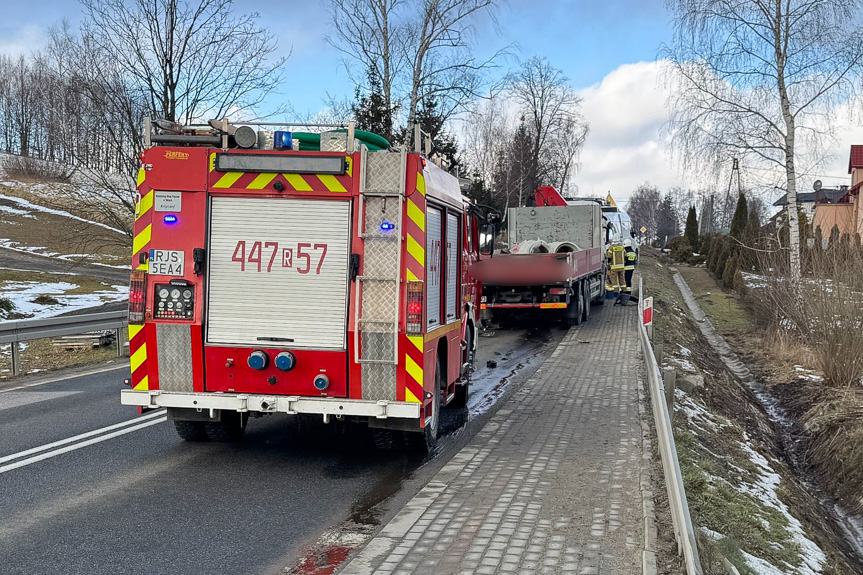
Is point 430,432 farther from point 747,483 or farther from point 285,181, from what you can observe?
point 747,483

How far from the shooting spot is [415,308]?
6.64 metres

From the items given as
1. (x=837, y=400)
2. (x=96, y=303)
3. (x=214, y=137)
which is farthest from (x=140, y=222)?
(x=96, y=303)

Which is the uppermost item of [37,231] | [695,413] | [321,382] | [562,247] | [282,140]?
[37,231]

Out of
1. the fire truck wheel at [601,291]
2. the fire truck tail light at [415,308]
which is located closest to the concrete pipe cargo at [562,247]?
the fire truck wheel at [601,291]

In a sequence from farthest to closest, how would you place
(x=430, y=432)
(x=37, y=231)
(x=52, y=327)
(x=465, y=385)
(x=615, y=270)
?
(x=37, y=231) < (x=615, y=270) < (x=52, y=327) < (x=465, y=385) < (x=430, y=432)

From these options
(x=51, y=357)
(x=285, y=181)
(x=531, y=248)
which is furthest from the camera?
(x=531, y=248)

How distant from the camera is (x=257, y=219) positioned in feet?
22.2

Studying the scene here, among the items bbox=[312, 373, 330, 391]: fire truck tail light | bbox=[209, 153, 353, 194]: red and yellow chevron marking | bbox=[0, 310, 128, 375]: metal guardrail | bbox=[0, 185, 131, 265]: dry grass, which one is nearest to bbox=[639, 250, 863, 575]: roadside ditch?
bbox=[312, 373, 330, 391]: fire truck tail light

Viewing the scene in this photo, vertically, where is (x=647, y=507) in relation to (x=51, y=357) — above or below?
above

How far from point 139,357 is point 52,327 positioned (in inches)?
307

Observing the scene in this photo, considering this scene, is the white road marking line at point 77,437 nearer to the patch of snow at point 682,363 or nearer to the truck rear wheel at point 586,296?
the patch of snow at point 682,363

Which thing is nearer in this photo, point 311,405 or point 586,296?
point 311,405

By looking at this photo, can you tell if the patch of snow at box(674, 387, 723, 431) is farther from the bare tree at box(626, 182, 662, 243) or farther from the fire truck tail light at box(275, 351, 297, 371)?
the bare tree at box(626, 182, 662, 243)

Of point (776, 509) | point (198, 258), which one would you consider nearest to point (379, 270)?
point (198, 258)
